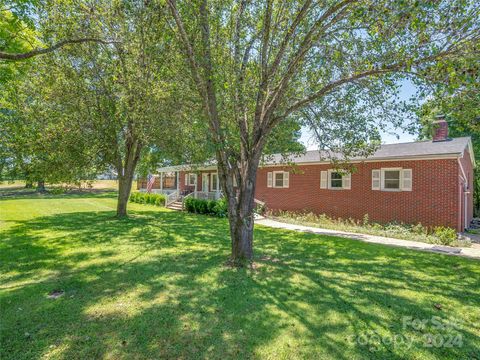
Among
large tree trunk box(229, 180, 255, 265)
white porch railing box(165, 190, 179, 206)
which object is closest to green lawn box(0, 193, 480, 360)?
large tree trunk box(229, 180, 255, 265)

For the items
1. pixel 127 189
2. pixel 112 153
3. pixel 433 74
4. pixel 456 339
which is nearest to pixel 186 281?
pixel 456 339

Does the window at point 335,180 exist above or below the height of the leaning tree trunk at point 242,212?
above

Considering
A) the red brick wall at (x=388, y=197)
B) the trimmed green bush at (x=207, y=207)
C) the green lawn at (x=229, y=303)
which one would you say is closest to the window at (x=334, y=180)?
the red brick wall at (x=388, y=197)

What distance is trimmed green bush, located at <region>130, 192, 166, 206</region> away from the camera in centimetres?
2347

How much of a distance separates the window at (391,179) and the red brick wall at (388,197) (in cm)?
29

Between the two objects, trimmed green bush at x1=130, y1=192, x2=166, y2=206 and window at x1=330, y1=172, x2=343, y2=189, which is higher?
window at x1=330, y1=172, x2=343, y2=189

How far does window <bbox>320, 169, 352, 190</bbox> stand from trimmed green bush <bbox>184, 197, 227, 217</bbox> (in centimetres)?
573

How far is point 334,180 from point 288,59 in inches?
383

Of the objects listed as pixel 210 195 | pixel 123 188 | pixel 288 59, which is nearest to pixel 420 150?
pixel 288 59

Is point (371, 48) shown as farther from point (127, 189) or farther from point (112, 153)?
point (127, 189)

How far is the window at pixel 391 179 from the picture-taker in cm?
1275

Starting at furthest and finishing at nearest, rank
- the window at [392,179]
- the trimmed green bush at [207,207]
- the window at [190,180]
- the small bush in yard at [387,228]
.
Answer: the window at [190,180] → the trimmed green bush at [207,207] → the window at [392,179] → the small bush in yard at [387,228]

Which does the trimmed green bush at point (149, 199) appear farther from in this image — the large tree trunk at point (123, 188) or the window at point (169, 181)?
the large tree trunk at point (123, 188)

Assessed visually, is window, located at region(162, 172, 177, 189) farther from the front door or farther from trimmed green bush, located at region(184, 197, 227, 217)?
trimmed green bush, located at region(184, 197, 227, 217)
